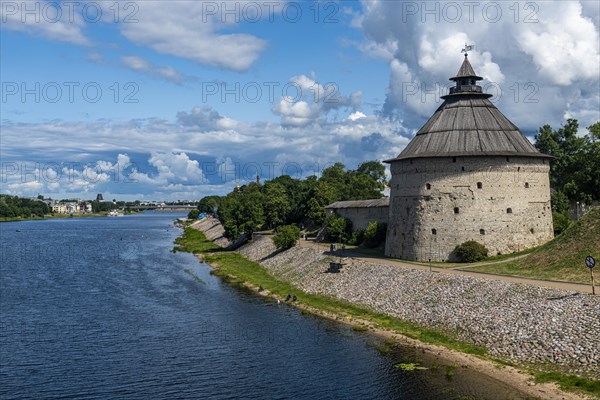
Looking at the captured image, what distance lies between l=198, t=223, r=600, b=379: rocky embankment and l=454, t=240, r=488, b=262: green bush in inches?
240

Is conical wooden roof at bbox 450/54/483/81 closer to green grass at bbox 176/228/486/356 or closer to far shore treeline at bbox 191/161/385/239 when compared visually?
green grass at bbox 176/228/486/356

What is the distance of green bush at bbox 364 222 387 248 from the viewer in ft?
205

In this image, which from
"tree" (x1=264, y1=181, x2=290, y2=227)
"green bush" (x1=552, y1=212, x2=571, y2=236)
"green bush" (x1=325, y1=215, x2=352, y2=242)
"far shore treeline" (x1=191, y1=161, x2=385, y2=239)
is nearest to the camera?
"green bush" (x1=552, y1=212, x2=571, y2=236)

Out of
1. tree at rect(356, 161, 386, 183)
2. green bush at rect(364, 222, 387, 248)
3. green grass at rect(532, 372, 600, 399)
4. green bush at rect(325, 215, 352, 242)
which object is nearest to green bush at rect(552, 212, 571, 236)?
green bush at rect(364, 222, 387, 248)

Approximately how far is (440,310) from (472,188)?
630 inches

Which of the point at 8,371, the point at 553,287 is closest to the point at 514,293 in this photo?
the point at 553,287

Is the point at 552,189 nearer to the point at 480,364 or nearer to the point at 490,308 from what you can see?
the point at 490,308

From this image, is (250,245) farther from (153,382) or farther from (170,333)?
(153,382)

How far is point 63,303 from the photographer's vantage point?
158ft

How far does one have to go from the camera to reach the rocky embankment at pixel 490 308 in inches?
1094

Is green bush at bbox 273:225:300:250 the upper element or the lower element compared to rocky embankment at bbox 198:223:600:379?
upper

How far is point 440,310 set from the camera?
36.8 metres

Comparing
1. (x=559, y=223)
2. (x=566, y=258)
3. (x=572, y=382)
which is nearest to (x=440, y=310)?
(x=566, y=258)

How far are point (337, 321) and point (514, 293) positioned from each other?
12.0 metres
